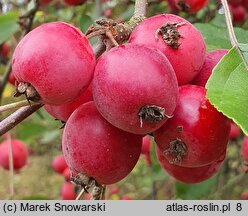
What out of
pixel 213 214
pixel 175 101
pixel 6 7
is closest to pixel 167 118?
pixel 175 101

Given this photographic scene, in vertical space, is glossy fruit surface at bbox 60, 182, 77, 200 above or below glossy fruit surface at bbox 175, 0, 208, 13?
below

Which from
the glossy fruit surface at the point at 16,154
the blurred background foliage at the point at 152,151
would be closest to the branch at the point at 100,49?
the blurred background foliage at the point at 152,151

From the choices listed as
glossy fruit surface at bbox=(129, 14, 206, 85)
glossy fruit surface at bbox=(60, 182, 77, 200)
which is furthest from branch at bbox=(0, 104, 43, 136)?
glossy fruit surface at bbox=(60, 182, 77, 200)

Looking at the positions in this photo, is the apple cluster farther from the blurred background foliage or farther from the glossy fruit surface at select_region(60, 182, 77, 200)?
the glossy fruit surface at select_region(60, 182, 77, 200)

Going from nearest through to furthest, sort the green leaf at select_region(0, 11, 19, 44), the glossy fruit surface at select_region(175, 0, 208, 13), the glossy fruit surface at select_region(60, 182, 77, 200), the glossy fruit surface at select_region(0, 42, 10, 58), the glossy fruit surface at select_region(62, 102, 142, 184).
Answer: the glossy fruit surface at select_region(62, 102, 142, 184) → the glossy fruit surface at select_region(175, 0, 208, 13) → the green leaf at select_region(0, 11, 19, 44) → the glossy fruit surface at select_region(60, 182, 77, 200) → the glossy fruit surface at select_region(0, 42, 10, 58)

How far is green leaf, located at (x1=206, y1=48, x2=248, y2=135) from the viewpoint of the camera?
81 cm

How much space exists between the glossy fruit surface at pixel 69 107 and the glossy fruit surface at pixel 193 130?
0.15m

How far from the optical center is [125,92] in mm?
804

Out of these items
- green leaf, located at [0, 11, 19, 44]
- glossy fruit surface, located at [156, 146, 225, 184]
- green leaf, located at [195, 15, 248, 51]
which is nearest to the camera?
glossy fruit surface, located at [156, 146, 225, 184]

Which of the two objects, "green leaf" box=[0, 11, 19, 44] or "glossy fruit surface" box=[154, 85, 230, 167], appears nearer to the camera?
"glossy fruit surface" box=[154, 85, 230, 167]

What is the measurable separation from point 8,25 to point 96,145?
140 centimetres

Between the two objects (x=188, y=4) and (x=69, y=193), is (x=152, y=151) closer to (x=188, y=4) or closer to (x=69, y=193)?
(x=188, y=4)

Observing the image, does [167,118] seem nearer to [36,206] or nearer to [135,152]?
[135,152]

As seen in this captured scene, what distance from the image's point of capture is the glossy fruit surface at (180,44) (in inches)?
35.2
